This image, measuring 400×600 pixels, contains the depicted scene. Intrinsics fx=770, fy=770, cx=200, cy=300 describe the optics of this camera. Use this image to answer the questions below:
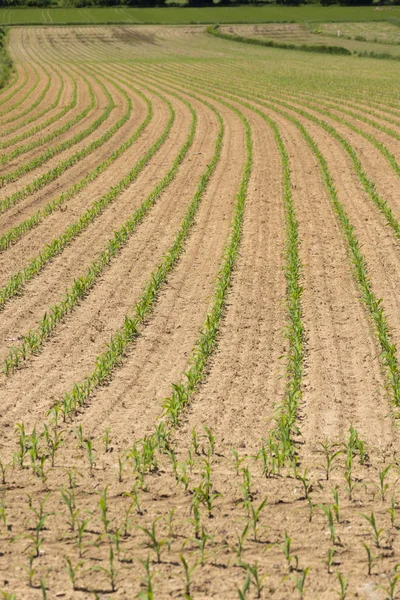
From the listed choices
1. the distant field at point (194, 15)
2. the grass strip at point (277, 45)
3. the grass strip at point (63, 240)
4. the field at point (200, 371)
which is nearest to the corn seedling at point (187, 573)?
the field at point (200, 371)

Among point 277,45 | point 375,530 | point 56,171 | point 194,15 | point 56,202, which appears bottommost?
point 375,530

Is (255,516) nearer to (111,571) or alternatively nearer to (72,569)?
(111,571)

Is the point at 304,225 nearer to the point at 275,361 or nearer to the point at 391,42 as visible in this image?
the point at 275,361

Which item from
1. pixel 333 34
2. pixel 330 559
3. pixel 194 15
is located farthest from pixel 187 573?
pixel 194 15

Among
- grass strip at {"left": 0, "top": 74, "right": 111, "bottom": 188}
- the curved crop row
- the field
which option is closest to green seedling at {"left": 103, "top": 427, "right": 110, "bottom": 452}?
the field

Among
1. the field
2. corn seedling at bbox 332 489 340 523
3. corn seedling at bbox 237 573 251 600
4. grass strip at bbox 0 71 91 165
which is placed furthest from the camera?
grass strip at bbox 0 71 91 165

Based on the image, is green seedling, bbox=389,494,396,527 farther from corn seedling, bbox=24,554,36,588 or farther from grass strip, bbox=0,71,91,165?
grass strip, bbox=0,71,91,165

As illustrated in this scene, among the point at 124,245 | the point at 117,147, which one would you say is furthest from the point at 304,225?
the point at 117,147
